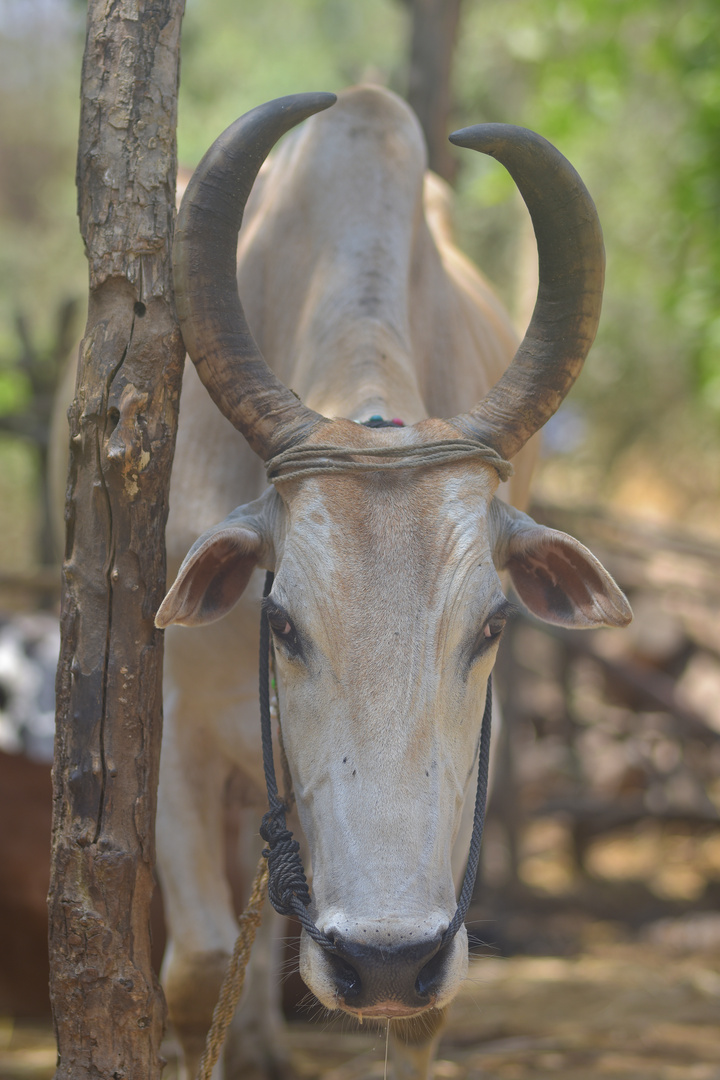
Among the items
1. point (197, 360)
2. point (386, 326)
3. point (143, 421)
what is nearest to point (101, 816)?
point (143, 421)

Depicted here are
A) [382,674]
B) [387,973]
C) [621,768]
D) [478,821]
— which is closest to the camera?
[387,973]

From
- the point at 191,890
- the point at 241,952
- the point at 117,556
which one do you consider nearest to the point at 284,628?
the point at 117,556

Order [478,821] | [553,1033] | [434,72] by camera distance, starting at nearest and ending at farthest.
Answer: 1. [478,821]
2. [553,1033]
3. [434,72]

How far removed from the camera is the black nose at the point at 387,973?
1904 mm

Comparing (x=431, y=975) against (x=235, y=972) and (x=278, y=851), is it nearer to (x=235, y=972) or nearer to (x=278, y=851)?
(x=278, y=851)

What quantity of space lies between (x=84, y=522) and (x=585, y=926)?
5630mm

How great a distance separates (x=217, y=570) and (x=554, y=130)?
5.89m

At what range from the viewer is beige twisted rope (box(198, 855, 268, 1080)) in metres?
2.46

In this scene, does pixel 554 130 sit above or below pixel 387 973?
above

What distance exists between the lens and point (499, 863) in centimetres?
795

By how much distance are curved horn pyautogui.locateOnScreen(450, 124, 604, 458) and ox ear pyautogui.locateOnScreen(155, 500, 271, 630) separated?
553 millimetres

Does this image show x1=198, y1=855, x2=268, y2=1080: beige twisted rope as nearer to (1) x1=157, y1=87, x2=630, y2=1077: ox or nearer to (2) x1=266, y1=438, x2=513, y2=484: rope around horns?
(1) x1=157, y1=87, x2=630, y2=1077: ox

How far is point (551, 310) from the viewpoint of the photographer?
256 cm

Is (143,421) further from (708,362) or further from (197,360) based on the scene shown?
(708,362)
